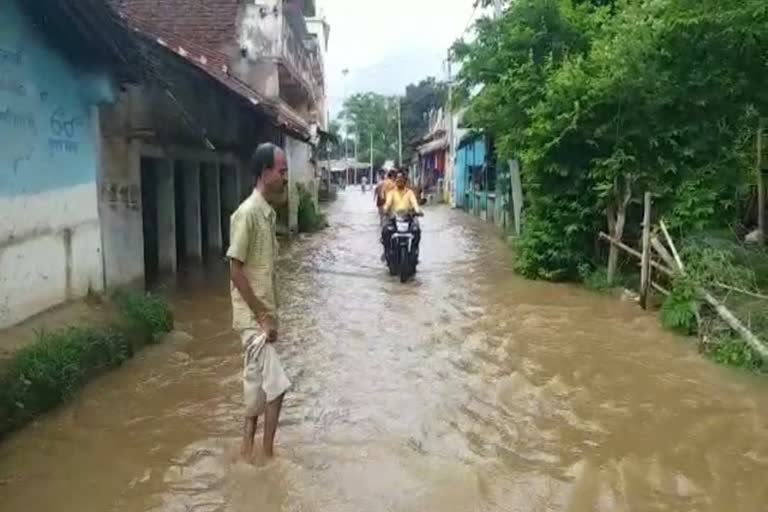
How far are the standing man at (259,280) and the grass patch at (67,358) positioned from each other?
1.83 metres

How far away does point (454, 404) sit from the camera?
6625mm

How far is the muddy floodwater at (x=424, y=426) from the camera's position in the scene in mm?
4766

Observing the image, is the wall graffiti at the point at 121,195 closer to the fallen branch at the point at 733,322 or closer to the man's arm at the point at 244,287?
the man's arm at the point at 244,287

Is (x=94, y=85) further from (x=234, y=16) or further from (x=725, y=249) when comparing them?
(x=234, y=16)

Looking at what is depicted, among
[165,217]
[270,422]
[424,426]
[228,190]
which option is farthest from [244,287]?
[228,190]

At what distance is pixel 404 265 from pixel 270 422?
27.8ft

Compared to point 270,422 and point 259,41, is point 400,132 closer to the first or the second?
point 259,41

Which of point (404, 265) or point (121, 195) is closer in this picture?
point (121, 195)

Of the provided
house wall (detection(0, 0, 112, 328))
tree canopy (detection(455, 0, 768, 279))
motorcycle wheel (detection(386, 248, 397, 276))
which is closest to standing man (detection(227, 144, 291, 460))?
house wall (detection(0, 0, 112, 328))

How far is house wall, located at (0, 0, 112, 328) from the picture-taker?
7059 mm

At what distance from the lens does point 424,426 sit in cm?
607

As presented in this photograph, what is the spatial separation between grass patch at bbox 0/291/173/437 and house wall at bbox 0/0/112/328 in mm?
574

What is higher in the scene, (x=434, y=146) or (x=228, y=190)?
(x=434, y=146)

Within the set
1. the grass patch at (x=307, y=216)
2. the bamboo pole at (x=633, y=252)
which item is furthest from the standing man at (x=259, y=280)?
the grass patch at (x=307, y=216)
